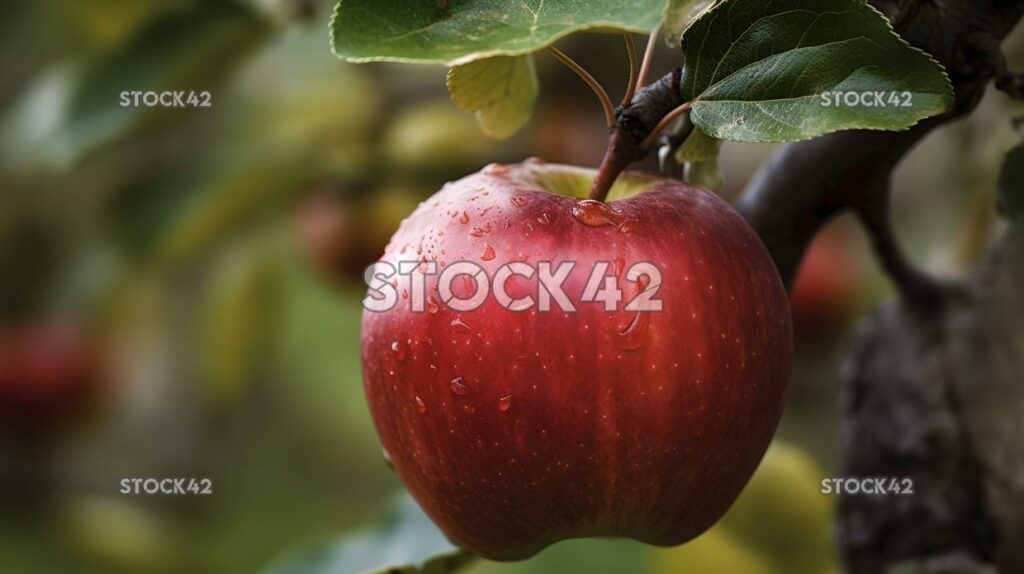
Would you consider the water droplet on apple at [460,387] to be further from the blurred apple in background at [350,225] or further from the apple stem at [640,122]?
the blurred apple in background at [350,225]

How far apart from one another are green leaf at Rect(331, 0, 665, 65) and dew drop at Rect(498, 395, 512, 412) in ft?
0.36

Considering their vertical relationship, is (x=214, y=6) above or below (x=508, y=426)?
above

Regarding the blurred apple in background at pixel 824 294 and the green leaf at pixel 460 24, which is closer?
the green leaf at pixel 460 24

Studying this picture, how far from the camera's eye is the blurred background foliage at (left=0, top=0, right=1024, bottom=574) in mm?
870

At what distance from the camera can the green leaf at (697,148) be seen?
0.37 metres

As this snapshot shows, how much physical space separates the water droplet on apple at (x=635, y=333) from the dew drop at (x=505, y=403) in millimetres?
39

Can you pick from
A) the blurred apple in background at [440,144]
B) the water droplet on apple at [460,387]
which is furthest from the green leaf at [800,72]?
the blurred apple in background at [440,144]

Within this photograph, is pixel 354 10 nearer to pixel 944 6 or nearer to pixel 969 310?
pixel 944 6

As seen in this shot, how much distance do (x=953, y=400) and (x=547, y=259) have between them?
318mm

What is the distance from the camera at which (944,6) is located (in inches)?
15.3

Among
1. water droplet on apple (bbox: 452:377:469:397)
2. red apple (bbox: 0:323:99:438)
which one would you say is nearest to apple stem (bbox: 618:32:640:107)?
water droplet on apple (bbox: 452:377:469:397)

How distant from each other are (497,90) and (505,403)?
12cm

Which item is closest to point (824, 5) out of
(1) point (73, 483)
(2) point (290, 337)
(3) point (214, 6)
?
(3) point (214, 6)

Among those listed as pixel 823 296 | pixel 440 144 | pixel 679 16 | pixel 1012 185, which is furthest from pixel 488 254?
pixel 823 296
